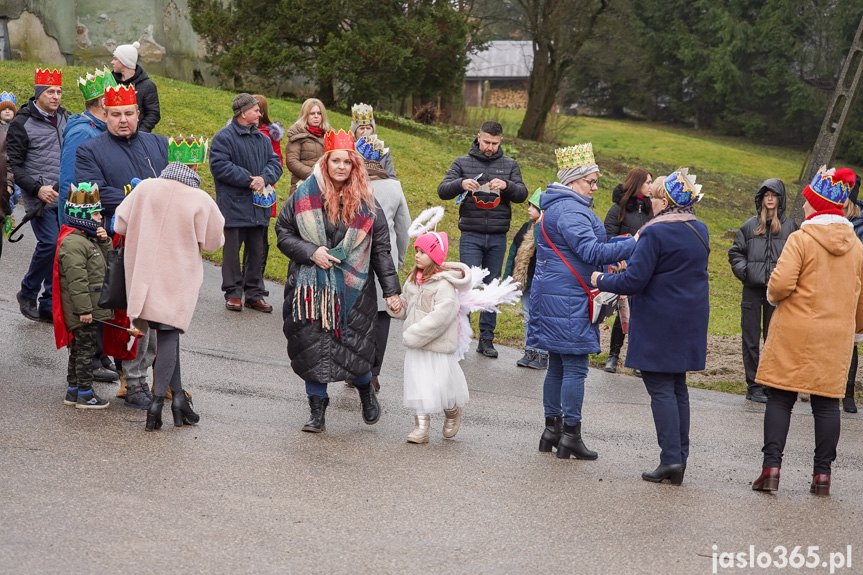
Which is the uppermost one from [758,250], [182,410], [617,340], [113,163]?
[113,163]

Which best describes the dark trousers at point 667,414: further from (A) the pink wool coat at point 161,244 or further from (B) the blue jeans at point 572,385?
(A) the pink wool coat at point 161,244

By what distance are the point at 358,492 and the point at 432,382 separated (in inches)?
54.6

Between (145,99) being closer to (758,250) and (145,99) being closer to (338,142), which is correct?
(338,142)

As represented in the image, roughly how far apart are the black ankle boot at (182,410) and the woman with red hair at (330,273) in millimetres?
765

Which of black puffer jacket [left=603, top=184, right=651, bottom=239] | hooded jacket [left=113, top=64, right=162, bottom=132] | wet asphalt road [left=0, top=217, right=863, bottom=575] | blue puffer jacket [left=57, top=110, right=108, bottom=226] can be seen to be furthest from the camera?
hooded jacket [left=113, top=64, right=162, bottom=132]

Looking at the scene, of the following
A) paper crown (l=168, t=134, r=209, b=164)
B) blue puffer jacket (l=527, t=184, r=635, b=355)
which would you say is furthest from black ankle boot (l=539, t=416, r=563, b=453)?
paper crown (l=168, t=134, r=209, b=164)

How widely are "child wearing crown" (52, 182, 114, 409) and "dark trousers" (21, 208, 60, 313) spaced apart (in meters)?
2.47

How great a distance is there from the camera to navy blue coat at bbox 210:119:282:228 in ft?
34.8

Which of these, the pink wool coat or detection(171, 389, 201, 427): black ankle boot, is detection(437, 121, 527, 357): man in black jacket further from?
detection(171, 389, 201, 427): black ankle boot

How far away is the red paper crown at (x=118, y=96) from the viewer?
7.26 m

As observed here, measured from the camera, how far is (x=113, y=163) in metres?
7.37

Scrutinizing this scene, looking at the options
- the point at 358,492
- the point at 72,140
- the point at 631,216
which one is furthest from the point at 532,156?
the point at 358,492

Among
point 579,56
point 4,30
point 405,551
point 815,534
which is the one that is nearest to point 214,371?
point 405,551

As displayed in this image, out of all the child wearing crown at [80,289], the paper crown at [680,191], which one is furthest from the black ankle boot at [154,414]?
the paper crown at [680,191]
